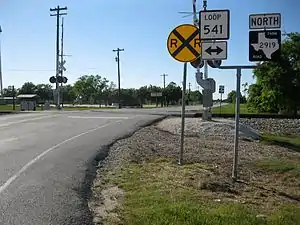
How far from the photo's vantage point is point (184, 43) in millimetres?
10727

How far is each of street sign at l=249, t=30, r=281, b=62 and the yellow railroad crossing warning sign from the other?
1.87 metres

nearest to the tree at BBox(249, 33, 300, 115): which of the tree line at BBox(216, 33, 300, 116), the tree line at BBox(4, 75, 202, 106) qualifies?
the tree line at BBox(216, 33, 300, 116)

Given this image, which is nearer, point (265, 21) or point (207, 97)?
point (265, 21)

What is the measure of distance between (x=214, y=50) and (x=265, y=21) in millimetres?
1127

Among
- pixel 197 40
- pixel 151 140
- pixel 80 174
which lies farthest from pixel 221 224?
pixel 151 140

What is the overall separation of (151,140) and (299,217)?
10788mm

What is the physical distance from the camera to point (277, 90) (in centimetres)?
4378

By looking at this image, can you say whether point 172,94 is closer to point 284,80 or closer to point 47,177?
point 284,80

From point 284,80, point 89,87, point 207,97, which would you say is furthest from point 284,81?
point 89,87

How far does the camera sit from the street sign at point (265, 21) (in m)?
8.91

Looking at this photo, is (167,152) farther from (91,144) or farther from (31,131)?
(31,131)

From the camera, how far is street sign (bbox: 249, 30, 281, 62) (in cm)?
894

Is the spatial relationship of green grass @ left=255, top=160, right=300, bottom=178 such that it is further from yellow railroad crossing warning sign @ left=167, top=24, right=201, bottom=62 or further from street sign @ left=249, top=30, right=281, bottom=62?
yellow railroad crossing warning sign @ left=167, top=24, right=201, bottom=62

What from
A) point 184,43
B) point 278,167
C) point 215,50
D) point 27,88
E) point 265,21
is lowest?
point 278,167
